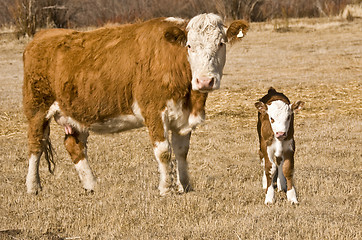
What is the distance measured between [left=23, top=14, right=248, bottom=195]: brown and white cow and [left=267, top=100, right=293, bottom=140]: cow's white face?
68 cm

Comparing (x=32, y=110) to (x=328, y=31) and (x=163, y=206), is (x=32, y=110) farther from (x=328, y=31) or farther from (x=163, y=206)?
(x=328, y=31)

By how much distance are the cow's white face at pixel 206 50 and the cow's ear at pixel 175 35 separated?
0.27ft

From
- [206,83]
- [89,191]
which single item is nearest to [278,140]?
[206,83]

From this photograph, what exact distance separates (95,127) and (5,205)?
1.41 metres

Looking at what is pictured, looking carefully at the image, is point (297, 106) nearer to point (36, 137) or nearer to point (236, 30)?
point (236, 30)

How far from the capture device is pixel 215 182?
7430 millimetres

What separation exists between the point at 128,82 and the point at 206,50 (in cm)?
107

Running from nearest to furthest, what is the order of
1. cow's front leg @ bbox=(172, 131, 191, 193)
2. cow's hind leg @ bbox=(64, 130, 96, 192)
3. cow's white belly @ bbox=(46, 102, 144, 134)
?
cow's white belly @ bbox=(46, 102, 144, 134) → cow's front leg @ bbox=(172, 131, 191, 193) → cow's hind leg @ bbox=(64, 130, 96, 192)

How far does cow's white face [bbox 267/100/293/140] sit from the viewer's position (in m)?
6.21

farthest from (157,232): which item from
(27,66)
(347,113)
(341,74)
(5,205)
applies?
(341,74)

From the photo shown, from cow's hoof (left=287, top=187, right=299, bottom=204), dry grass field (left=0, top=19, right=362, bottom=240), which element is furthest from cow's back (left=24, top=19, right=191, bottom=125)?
cow's hoof (left=287, top=187, right=299, bottom=204)

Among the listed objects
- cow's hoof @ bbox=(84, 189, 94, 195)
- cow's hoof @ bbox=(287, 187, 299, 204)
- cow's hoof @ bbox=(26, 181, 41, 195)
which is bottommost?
cow's hoof @ bbox=(84, 189, 94, 195)

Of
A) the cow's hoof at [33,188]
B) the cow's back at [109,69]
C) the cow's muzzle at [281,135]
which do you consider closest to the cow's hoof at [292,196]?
the cow's muzzle at [281,135]

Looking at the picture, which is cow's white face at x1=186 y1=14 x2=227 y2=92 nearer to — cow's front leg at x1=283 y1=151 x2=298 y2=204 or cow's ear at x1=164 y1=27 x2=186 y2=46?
cow's ear at x1=164 y1=27 x2=186 y2=46
